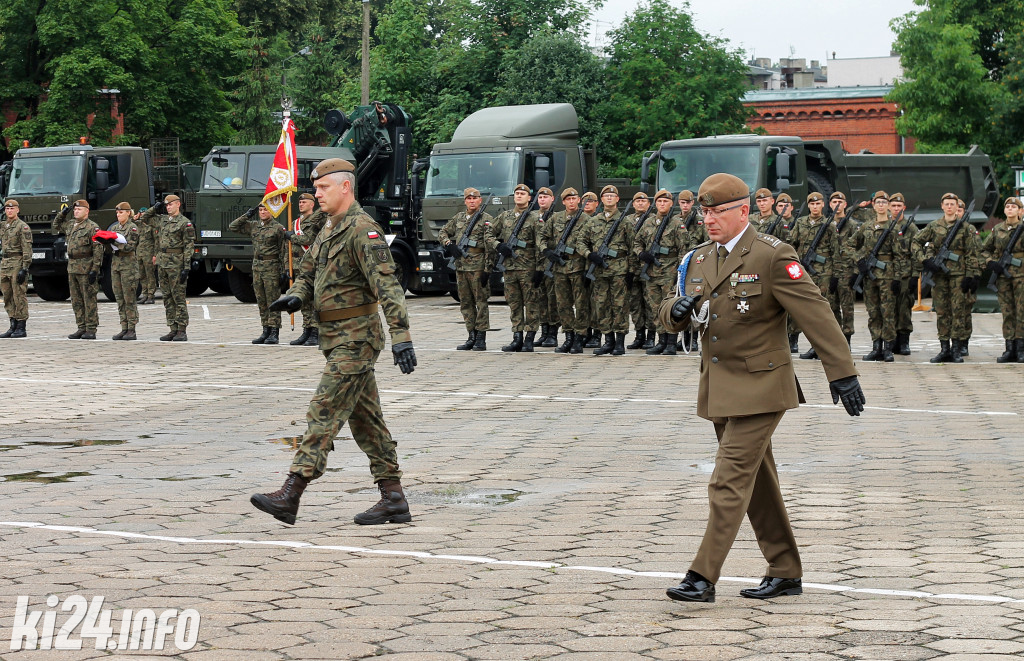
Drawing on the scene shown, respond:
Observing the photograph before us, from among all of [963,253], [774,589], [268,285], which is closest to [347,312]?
[774,589]

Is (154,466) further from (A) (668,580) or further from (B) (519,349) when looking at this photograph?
(B) (519,349)

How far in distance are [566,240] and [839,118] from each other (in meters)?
44.8

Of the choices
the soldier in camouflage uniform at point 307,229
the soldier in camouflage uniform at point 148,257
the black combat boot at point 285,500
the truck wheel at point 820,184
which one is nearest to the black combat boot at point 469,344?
the soldier in camouflage uniform at point 307,229

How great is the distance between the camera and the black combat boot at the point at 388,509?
750 centimetres

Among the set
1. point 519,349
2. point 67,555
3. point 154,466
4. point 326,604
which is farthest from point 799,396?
point 519,349

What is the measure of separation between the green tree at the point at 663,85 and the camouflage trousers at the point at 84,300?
22806mm

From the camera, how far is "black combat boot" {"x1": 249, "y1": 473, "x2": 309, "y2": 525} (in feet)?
23.4

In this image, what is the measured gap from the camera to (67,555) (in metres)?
6.71


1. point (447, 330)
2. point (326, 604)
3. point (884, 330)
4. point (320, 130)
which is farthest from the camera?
point (320, 130)

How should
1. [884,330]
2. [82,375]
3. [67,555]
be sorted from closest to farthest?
1. [67,555]
2. [82,375]
3. [884,330]

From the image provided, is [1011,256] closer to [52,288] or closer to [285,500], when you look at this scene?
[285,500]

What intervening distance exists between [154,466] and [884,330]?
1001 cm

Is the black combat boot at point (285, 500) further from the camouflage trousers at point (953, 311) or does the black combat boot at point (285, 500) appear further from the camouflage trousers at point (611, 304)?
the camouflage trousers at point (953, 311)

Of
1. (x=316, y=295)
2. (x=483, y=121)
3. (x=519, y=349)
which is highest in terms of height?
(x=483, y=121)
